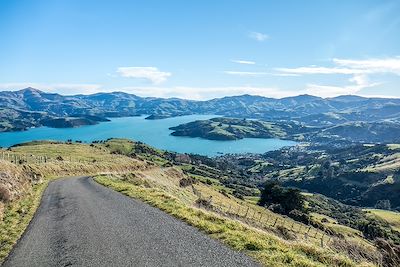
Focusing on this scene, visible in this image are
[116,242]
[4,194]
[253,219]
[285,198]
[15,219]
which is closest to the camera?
[116,242]

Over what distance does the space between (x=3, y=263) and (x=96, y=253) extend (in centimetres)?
358

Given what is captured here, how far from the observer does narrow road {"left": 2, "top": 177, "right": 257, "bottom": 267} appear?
13.4 metres

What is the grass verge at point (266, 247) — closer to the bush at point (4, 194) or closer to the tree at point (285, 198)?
the bush at point (4, 194)

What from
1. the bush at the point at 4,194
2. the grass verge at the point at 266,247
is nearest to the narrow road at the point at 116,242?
the grass verge at the point at 266,247

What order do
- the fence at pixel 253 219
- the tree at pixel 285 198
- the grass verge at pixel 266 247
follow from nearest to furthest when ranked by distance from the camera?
1. the grass verge at pixel 266 247
2. the fence at pixel 253 219
3. the tree at pixel 285 198

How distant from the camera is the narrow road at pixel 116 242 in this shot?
1340 centimetres

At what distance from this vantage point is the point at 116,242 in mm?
15812

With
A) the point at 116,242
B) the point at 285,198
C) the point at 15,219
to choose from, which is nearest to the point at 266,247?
the point at 116,242

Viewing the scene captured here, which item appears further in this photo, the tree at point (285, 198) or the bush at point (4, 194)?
the tree at point (285, 198)

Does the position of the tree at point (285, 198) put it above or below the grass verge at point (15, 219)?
below

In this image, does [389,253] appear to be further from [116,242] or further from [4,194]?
[4,194]

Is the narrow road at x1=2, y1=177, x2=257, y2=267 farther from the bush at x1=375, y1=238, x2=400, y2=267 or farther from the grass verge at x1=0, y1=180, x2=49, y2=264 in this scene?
the bush at x1=375, y1=238, x2=400, y2=267

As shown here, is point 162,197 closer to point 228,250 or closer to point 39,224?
point 39,224

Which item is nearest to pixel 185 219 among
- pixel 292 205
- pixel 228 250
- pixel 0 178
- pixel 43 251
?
pixel 228 250
